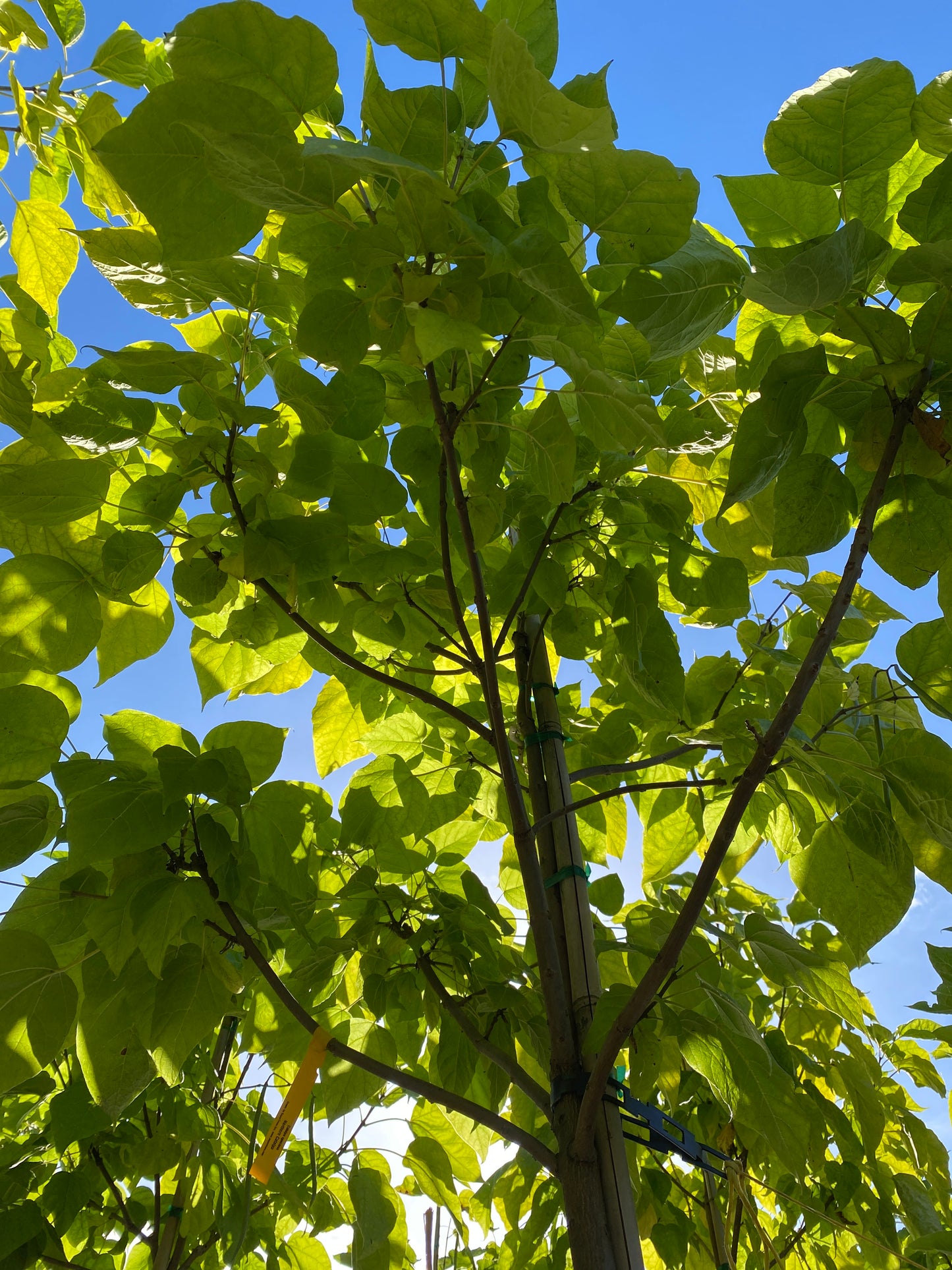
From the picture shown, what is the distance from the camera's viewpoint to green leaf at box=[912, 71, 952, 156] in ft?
1.99

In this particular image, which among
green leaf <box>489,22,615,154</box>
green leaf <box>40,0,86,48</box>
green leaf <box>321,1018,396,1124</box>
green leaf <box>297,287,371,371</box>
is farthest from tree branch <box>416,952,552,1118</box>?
green leaf <box>40,0,86,48</box>

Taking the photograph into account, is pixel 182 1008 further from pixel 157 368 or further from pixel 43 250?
pixel 43 250

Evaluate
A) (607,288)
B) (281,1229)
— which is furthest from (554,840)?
(281,1229)

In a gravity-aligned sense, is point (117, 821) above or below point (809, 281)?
below

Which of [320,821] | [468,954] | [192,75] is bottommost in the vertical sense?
[468,954]

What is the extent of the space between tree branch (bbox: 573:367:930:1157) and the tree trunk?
14 cm

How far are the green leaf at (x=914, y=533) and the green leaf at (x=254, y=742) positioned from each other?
56 centimetres

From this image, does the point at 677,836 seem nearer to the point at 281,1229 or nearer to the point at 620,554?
the point at 620,554

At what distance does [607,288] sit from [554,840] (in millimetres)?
547

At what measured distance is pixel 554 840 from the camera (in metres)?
0.96

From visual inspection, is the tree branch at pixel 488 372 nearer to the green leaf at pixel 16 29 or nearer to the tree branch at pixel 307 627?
the tree branch at pixel 307 627

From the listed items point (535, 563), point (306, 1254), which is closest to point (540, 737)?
point (535, 563)

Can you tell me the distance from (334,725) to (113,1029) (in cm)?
44

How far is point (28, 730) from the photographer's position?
0.79 m
